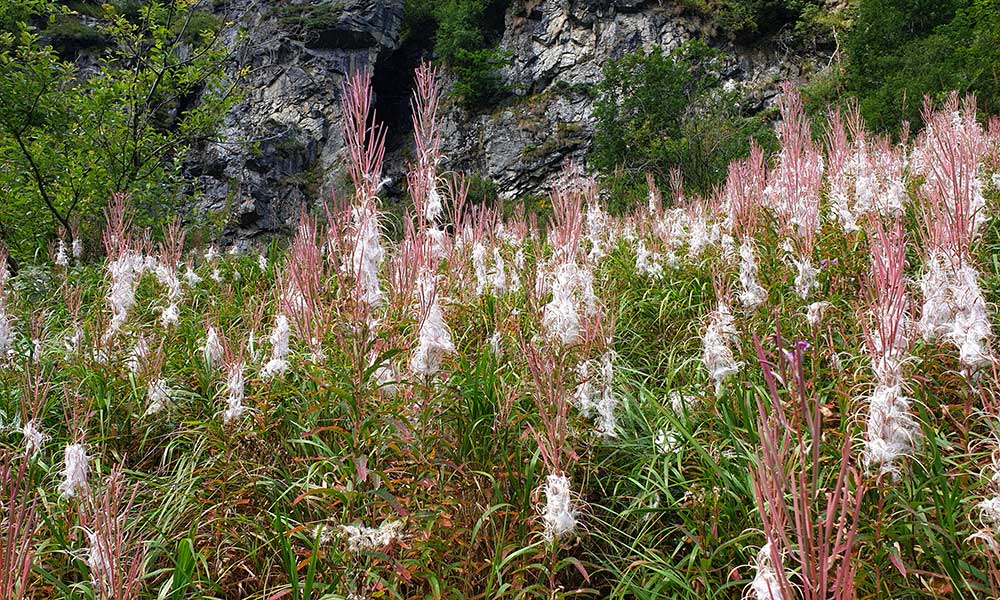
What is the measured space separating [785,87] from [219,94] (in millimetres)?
9166

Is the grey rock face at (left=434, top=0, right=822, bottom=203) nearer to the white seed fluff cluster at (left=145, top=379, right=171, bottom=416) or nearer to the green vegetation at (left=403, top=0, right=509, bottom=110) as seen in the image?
the green vegetation at (left=403, top=0, right=509, bottom=110)

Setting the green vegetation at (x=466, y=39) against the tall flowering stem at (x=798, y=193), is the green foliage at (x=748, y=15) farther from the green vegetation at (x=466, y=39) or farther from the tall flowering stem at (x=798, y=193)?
the tall flowering stem at (x=798, y=193)

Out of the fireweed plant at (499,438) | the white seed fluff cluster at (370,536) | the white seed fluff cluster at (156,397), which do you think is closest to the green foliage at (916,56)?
the fireweed plant at (499,438)

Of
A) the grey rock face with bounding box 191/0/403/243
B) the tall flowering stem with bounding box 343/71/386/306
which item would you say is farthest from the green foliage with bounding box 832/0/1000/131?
the grey rock face with bounding box 191/0/403/243

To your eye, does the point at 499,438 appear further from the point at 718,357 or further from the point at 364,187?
the point at 364,187

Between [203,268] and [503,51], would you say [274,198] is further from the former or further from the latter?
[203,268]

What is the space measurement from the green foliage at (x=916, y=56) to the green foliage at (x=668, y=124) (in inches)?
118

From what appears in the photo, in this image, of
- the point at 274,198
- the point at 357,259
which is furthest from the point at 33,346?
the point at 274,198

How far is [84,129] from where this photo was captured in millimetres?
7332

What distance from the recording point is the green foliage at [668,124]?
14500 millimetres

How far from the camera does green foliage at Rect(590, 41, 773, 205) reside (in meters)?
14.5

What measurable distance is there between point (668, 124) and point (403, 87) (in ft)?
80.6

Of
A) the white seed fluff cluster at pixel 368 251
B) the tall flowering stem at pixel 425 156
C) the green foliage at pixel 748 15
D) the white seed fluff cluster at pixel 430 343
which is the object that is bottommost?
the white seed fluff cluster at pixel 430 343

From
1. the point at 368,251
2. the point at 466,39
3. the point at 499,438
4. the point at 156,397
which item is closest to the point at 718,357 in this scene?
the point at 499,438
